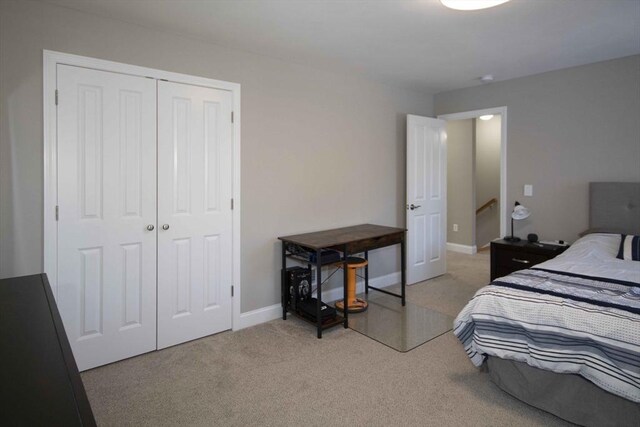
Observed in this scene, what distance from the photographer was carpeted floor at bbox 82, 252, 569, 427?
81.4 inches

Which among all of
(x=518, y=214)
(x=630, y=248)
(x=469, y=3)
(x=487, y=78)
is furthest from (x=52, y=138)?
(x=630, y=248)

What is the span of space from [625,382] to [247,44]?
126 inches

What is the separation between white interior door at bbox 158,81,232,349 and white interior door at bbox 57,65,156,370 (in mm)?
87

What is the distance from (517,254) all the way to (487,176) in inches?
129

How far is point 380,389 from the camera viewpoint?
2342 mm

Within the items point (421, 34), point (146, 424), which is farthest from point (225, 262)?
point (421, 34)

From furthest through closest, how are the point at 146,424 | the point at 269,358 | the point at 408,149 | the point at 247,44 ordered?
the point at 408,149 < the point at 247,44 < the point at 269,358 < the point at 146,424

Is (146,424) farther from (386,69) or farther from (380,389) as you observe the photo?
(386,69)

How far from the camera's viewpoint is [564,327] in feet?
6.32

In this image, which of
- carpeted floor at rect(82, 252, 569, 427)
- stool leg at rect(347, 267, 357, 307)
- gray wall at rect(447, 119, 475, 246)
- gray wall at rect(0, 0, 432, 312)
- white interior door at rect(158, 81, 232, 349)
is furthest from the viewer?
gray wall at rect(447, 119, 475, 246)

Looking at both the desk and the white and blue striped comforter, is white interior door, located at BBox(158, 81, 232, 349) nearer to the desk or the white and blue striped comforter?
the desk

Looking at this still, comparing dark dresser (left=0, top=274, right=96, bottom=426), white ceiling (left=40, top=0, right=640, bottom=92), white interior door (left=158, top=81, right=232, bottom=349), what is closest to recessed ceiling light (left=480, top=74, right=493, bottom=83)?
white ceiling (left=40, top=0, right=640, bottom=92)

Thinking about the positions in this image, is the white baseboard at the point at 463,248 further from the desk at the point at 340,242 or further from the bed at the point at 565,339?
the bed at the point at 565,339

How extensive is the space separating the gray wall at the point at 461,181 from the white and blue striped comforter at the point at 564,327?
3.80 metres
